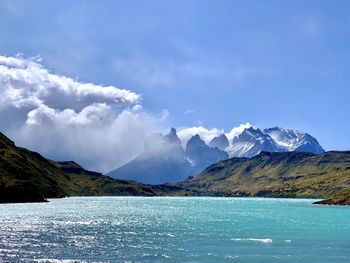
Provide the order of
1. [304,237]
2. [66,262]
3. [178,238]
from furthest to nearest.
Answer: [304,237] → [178,238] → [66,262]

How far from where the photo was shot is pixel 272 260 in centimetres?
7644

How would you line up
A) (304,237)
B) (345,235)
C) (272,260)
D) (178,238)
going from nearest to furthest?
1. (272,260)
2. (178,238)
3. (304,237)
4. (345,235)

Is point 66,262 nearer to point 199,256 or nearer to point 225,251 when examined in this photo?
point 199,256

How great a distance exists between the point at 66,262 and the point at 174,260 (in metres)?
17.6

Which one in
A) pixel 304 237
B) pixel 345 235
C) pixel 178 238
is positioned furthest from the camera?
pixel 345 235

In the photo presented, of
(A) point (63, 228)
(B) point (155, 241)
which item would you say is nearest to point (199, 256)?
(B) point (155, 241)

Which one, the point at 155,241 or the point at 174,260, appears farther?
the point at 155,241

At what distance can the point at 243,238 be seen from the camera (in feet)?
352

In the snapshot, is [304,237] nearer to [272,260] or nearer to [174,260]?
[272,260]

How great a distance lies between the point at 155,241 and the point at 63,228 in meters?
35.8

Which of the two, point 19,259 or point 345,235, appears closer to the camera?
point 19,259

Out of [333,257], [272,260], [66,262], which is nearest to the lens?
[66,262]

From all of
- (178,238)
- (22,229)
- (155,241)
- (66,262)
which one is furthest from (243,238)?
(22,229)

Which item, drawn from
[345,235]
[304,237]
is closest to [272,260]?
[304,237]
